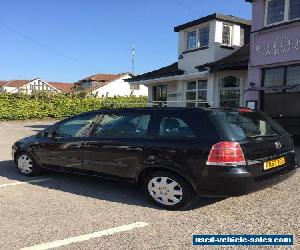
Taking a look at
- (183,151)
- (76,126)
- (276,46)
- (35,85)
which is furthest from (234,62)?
(35,85)

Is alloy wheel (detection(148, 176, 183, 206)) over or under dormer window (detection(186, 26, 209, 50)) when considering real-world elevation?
under

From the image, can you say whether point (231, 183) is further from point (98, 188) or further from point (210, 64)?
point (210, 64)

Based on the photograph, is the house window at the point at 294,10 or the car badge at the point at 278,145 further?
the house window at the point at 294,10

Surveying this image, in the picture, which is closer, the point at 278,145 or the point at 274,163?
the point at 274,163

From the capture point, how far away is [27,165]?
7.56 metres

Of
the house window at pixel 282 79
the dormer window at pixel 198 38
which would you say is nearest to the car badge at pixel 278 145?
the house window at pixel 282 79

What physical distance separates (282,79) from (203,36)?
6.69 metres

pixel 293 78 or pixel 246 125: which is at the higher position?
pixel 293 78

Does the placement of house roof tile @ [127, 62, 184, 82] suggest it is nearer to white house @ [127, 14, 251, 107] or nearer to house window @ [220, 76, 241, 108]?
white house @ [127, 14, 251, 107]

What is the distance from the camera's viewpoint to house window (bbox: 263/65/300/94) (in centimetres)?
1297

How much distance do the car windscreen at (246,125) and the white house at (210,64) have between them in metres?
10.6

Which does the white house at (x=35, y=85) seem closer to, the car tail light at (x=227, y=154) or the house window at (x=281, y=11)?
the house window at (x=281, y=11)

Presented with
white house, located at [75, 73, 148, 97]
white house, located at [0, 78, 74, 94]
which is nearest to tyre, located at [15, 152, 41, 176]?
white house, located at [75, 73, 148, 97]

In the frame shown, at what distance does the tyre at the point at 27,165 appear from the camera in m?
7.49
